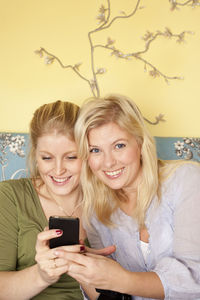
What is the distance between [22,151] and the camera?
1860 mm

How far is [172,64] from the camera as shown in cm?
204

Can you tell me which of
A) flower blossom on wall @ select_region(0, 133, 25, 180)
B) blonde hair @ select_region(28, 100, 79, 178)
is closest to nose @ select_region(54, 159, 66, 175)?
blonde hair @ select_region(28, 100, 79, 178)

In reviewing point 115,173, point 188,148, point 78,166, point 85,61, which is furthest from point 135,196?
point 85,61

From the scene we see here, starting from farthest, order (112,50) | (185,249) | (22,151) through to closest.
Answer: (112,50)
(22,151)
(185,249)

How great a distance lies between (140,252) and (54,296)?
402 mm

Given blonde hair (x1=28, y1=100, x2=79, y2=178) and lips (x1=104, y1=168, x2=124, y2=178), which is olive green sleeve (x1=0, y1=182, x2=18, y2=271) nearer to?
blonde hair (x1=28, y1=100, x2=79, y2=178)

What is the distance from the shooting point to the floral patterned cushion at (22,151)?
1.85 m

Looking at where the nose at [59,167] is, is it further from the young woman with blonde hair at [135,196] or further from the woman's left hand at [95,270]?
the woman's left hand at [95,270]

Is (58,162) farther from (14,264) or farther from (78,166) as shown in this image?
(14,264)

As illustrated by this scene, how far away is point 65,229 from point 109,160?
341 mm

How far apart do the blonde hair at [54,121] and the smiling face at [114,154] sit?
0.13m

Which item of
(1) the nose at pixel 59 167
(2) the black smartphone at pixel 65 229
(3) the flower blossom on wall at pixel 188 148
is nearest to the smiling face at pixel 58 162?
(1) the nose at pixel 59 167

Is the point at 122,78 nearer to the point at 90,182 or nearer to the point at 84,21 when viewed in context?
the point at 84,21

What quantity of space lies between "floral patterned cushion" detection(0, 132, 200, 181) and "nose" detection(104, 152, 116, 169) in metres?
0.58
